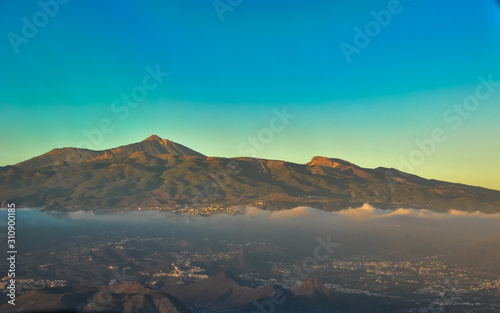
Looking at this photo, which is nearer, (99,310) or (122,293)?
(99,310)

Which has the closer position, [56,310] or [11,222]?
[11,222]

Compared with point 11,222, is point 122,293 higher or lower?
lower

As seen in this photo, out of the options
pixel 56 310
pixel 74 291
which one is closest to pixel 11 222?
pixel 56 310

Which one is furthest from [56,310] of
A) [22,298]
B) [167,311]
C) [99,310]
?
[167,311]

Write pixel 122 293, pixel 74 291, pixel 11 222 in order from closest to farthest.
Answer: pixel 11 222 → pixel 74 291 → pixel 122 293

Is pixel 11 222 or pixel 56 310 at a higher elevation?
pixel 11 222

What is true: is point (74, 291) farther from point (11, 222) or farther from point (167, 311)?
point (11, 222)

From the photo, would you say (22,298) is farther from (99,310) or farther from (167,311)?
(167,311)

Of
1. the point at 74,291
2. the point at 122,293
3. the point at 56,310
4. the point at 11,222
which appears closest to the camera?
the point at 11,222

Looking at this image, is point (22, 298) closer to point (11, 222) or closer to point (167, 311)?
point (167, 311)
